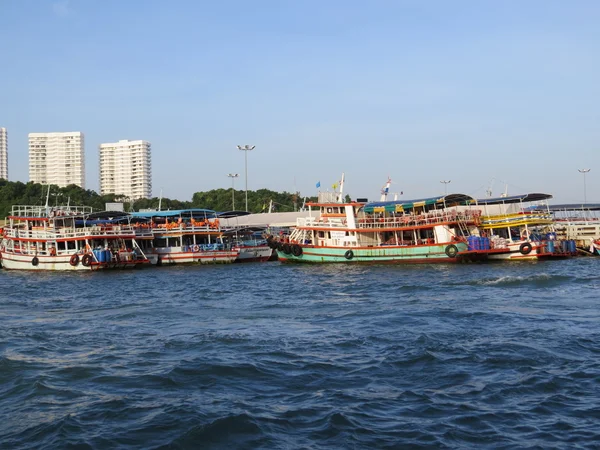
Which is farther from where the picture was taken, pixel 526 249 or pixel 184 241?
pixel 184 241

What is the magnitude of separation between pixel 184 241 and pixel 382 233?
1830 centimetres

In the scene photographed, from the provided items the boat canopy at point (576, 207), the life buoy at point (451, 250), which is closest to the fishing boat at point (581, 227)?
the boat canopy at point (576, 207)

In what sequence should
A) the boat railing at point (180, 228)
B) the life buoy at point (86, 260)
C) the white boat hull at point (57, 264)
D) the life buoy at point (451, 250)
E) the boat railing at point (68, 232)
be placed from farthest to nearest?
the boat railing at point (180, 228)
the boat railing at point (68, 232)
the white boat hull at point (57, 264)
the life buoy at point (86, 260)
the life buoy at point (451, 250)

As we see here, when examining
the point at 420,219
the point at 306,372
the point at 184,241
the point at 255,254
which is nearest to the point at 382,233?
the point at 420,219

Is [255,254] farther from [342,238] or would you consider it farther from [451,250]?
[451,250]

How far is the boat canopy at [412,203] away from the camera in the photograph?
5275cm

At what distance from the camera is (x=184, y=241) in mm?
58625

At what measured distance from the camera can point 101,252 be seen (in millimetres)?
49562

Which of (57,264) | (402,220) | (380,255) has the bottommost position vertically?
(57,264)

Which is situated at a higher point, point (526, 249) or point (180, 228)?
point (180, 228)

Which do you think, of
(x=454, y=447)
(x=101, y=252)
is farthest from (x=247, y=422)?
(x=101, y=252)

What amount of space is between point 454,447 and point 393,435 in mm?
1094

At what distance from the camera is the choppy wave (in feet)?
37.2

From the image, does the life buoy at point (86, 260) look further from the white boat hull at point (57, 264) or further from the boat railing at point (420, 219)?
the boat railing at point (420, 219)
